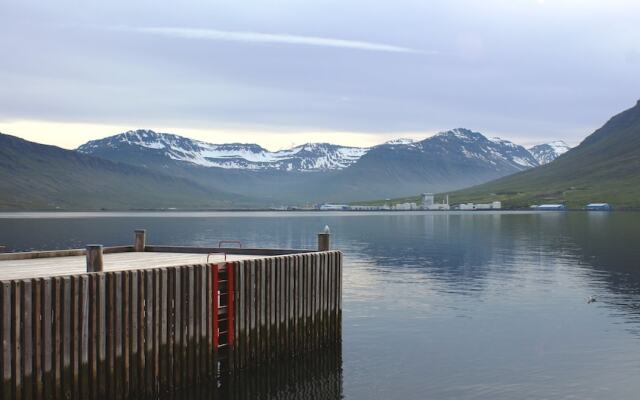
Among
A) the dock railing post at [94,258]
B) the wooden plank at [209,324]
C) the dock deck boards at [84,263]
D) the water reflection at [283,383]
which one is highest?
the dock railing post at [94,258]

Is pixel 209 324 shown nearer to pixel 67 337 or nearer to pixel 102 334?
pixel 102 334

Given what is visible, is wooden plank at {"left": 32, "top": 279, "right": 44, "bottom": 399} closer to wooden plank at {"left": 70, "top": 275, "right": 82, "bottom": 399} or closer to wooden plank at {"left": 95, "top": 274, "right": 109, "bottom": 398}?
wooden plank at {"left": 70, "top": 275, "right": 82, "bottom": 399}

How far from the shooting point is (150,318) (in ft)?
76.0

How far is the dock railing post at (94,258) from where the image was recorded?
22.8 m

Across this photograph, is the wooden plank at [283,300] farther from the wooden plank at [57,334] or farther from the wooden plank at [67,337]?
the wooden plank at [57,334]

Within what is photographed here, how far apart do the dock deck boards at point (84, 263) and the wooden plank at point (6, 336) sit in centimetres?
474

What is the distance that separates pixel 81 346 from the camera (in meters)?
20.9

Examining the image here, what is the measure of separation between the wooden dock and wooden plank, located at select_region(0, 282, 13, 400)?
0.03m

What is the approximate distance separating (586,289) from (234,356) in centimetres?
4033

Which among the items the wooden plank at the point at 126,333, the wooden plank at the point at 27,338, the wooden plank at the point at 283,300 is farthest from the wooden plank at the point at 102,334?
the wooden plank at the point at 283,300

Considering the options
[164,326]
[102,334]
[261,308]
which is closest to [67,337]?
[102,334]

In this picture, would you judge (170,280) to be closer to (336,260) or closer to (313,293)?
(313,293)

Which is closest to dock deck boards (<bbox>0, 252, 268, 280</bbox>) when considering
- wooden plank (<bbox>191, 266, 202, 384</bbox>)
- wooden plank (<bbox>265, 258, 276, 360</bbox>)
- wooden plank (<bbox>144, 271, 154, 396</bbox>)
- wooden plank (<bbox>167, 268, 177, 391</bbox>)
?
wooden plank (<bbox>265, 258, 276, 360</bbox>)

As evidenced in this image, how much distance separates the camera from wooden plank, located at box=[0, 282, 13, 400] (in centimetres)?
1886
